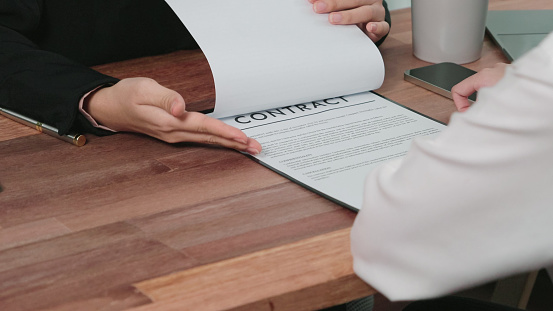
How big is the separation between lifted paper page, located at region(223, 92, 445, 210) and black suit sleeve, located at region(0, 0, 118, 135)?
21cm

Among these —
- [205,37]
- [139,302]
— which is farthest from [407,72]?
[139,302]

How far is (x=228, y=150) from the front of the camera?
0.86 metres

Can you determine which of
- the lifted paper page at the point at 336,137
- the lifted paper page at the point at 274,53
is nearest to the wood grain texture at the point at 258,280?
the lifted paper page at the point at 336,137

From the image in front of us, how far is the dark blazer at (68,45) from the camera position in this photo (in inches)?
36.9

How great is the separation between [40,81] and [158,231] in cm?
41

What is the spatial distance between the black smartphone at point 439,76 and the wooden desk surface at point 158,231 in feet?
1.19

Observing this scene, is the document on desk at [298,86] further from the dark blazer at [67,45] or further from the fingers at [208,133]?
the dark blazer at [67,45]

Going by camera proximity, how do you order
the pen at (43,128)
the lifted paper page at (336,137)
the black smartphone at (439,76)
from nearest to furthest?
the lifted paper page at (336,137) < the pen at (43,128) < the black smartphone at (439,76)

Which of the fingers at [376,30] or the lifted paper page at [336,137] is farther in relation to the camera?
the fingers at [376,30]

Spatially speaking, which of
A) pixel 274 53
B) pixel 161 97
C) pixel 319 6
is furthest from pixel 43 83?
pixel 319 6

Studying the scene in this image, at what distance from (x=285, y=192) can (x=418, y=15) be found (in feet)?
1.80

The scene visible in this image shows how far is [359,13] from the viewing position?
1.08m

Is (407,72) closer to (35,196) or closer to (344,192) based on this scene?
(344,192)

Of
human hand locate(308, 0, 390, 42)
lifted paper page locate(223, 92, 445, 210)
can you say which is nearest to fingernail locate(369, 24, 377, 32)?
human hand locate(308, 0, 390, 42)
